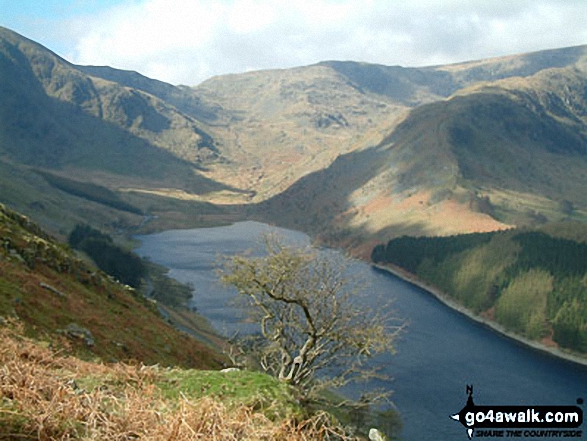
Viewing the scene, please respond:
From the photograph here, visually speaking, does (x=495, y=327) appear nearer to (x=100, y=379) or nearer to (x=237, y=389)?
(x=237, y=389)

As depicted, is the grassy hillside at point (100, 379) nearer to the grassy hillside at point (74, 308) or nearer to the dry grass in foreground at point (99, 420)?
the dry grass in foreground at point (99, 420)

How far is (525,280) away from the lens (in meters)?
156

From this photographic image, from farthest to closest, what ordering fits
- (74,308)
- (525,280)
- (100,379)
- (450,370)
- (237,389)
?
(525,280) → (450,370) → (74,308) → (237,389) → (100,379)

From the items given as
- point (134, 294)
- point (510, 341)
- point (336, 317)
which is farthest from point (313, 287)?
point (510, 341)

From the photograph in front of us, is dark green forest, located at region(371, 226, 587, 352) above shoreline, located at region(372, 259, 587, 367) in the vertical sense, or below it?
above

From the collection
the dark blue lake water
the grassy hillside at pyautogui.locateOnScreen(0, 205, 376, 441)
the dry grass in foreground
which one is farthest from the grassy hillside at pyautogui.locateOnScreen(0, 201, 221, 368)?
the dry grass in foreground

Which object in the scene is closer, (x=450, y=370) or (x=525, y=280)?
(x=450, y=370)

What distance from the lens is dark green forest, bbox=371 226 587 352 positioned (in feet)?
440

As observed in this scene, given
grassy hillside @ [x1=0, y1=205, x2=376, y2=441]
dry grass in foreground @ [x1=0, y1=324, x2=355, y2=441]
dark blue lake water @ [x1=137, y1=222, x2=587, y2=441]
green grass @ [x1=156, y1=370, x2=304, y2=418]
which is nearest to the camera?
dry grass in foreground @ [x1=0, y1=324, x2=355, y2=441]

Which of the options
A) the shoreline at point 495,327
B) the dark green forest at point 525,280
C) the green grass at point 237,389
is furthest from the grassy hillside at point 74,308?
the dark green forest at point 525,280

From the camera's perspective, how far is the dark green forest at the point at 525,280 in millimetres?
134125

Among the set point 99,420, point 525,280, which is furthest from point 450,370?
point 99,420

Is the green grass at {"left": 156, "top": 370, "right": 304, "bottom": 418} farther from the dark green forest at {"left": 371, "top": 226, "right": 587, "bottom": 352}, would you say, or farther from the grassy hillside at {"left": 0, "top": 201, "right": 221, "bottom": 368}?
the dark green forest at {"left": 371, "top": 226, "right": 587, "bottom": 352}

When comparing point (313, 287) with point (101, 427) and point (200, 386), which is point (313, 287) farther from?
point (101, 427)
